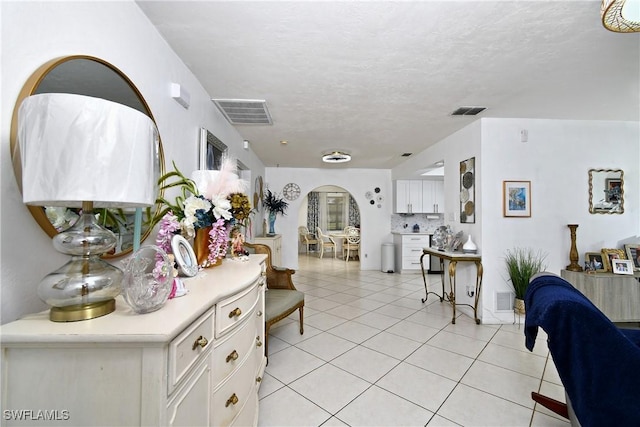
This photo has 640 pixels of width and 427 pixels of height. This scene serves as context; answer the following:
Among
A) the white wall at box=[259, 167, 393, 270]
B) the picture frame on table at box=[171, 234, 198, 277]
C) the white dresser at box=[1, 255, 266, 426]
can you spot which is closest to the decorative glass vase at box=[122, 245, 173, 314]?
the white dresser at box=[1, 255, 266, 426]

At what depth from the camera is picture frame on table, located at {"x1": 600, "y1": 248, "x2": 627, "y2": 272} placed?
2.88m

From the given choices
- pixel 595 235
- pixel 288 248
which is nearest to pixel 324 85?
pixel 595 235

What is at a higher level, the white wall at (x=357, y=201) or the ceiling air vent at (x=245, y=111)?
the ceiling air vent at (x=245, y=111)

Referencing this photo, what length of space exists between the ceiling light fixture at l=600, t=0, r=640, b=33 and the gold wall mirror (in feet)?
8.56

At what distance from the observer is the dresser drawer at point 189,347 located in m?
0.73

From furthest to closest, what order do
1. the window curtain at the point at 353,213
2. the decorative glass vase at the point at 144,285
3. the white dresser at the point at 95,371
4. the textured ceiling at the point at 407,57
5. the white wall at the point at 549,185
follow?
the window curtain at the point at 353,213 < the white wall at the point at 549,185 < the textured ceiling at the point at 407,57 < the decorative glass vase at the point at 144,285 < the white dresser at the point at 95,371

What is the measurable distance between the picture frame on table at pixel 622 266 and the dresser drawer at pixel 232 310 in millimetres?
3916

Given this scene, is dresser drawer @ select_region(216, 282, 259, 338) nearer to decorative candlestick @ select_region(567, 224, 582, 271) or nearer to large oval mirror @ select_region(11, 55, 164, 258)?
large oval mirror @ select_region(11, 55, 164, 258)

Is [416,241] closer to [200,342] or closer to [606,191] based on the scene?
[606,191]

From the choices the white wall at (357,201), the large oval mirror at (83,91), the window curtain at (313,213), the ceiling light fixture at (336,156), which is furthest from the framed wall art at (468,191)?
the window curtain at (313,213)

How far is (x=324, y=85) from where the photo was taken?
7.54 feet

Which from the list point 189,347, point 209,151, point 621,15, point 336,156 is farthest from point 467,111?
point 189,347

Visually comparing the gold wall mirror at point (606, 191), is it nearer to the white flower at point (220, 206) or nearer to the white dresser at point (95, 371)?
the white flower at point (220, 206)

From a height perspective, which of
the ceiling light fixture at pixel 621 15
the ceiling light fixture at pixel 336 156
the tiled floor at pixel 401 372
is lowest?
the tiled floor at pixel 401 372
